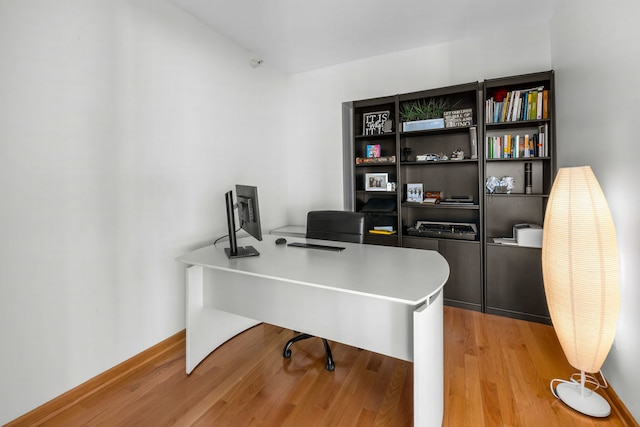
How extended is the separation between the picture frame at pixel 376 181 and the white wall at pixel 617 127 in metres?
1.56

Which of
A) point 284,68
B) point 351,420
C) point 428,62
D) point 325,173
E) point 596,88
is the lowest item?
point 351,420

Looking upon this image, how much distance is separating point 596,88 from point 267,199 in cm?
286

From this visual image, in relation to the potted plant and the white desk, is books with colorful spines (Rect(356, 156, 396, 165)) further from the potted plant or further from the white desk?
the white desk

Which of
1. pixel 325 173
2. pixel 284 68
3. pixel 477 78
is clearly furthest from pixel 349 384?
pixel 284 68

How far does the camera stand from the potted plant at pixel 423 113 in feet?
9.39

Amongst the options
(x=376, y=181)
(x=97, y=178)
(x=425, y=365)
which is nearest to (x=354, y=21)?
(x=376, y=181)

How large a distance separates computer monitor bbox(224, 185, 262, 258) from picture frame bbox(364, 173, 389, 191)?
1.69m

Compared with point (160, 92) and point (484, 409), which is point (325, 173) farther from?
point (484, 409)

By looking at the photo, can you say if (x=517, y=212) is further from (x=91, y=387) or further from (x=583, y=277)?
(x=91, y=387)

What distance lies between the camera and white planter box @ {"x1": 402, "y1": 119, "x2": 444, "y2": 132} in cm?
282

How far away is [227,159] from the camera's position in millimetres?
2809

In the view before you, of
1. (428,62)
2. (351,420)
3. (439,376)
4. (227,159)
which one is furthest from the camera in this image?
(428,62)

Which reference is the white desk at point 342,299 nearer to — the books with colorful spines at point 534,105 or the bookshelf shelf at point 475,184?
the bookshelf shelf at point 475,184

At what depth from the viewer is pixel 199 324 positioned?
2002 mm
